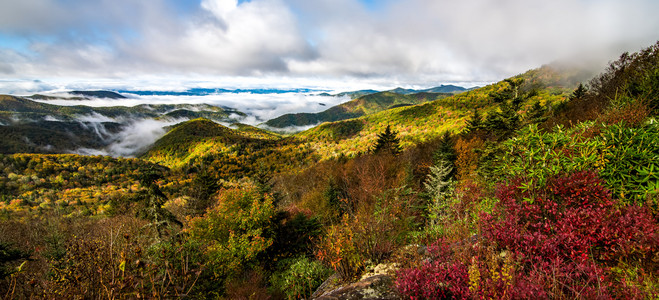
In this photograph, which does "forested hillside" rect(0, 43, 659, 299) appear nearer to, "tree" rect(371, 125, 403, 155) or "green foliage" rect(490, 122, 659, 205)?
"green foliage" rect(490, 122, 659, 205)

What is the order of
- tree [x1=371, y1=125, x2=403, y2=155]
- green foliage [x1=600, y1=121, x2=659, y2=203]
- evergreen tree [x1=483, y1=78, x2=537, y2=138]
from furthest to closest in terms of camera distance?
tree [x1=371, y1=125, x2=403, y2=155] → evergreen tree [x1=483, y1=78, x2=537, y2=138] → green foliage [x1=600, y1=121, x2=659, y2=203]

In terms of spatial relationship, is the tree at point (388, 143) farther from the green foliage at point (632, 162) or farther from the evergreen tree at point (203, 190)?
the green foliage at point (632, 162)

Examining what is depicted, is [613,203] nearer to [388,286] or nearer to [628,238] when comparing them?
[628,238]

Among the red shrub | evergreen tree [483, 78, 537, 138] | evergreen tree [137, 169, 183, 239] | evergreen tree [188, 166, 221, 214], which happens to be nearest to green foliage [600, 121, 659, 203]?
the red shrub

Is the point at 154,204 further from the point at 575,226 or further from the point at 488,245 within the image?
the point at 575,226

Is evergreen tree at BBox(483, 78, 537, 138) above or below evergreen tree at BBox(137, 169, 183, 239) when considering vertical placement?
above

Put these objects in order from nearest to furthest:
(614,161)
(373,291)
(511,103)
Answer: (614,161) < (373,291) < (511,103)

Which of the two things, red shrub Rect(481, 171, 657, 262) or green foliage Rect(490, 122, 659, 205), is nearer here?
red shrub Rect(481, 171, 657, 262)

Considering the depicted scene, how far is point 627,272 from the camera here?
316 cm

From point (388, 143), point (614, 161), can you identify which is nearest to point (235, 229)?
point (614, 161)

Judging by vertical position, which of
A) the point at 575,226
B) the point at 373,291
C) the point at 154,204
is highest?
the point at 575,226

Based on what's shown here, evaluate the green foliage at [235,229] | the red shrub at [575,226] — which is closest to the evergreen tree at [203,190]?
the green foliage at [235,229]

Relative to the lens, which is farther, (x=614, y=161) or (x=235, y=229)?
(x=235, y=229)

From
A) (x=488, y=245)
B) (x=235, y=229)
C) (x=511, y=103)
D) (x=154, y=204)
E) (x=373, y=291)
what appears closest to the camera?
(x=488, y=245)
